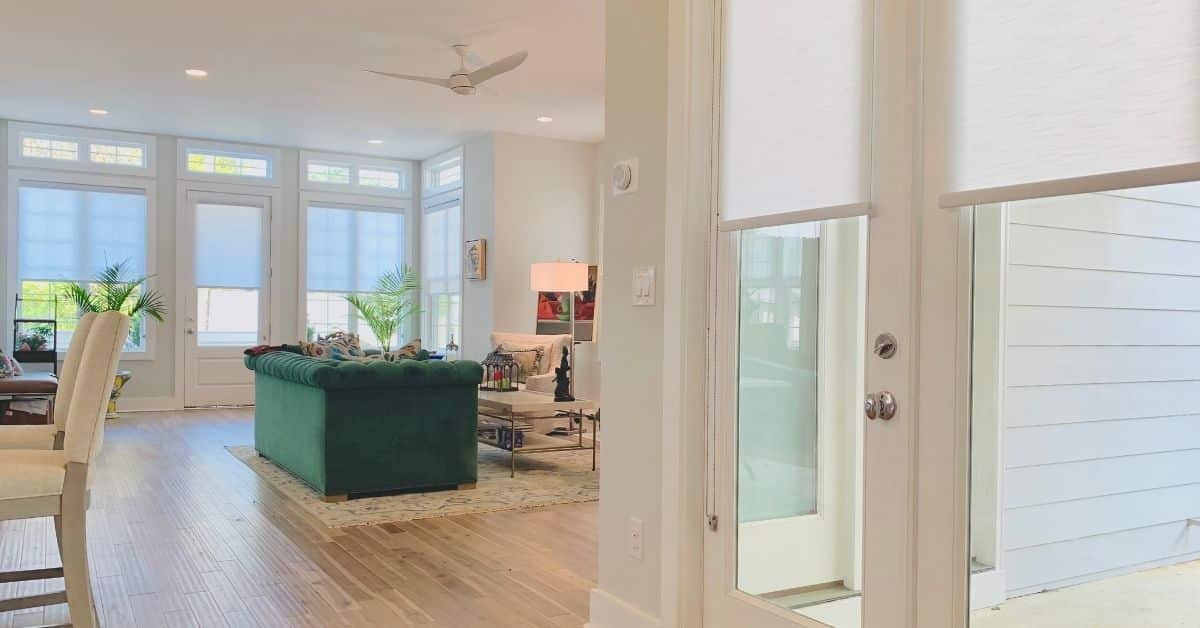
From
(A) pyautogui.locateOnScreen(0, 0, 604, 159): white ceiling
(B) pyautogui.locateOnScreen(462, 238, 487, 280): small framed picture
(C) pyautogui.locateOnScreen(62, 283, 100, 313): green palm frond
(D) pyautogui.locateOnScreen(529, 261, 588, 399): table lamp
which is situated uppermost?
(A) pyautogui.locateOnScreen(0, 0, 604, 159): white ceiling

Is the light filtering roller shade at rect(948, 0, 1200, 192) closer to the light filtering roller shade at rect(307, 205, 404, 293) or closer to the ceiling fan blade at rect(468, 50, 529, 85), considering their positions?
the ceiling fan blade at rect(468, 50, 529, 85)

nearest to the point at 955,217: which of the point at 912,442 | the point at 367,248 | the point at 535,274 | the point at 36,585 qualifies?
the point at 912,442

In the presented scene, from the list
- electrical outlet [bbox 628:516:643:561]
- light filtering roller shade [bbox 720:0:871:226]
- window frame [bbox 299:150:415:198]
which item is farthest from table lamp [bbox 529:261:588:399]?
light filtering roller shade [bbox 720:0:871:226]

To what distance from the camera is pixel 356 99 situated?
7.75 metres

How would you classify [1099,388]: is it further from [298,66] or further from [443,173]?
[443,173]

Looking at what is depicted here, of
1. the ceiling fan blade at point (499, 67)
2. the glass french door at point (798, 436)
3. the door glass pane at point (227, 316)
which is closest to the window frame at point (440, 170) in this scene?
the door glass pane at point (227, 316)

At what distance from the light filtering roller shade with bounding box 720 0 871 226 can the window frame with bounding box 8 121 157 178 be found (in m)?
8.61

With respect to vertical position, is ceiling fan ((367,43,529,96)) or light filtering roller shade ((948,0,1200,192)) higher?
ceiling fan ((367,43,529,96))

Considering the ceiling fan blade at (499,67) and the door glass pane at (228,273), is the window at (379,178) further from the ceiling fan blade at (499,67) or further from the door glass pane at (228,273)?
the ceiling fan blade at (499,67)

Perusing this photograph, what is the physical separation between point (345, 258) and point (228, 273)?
1.30 metres

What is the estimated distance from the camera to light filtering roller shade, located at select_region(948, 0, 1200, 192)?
1.50 metres

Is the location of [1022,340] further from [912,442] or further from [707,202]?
[707,202]

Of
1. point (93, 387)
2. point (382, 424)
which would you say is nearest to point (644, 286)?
point (93, 387)

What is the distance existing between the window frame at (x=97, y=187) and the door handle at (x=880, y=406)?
8.37 m
